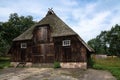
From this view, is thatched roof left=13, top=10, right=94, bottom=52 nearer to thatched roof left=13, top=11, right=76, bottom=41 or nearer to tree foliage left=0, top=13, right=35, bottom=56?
thatched roof left=13, top=11, right=76, bottom=41

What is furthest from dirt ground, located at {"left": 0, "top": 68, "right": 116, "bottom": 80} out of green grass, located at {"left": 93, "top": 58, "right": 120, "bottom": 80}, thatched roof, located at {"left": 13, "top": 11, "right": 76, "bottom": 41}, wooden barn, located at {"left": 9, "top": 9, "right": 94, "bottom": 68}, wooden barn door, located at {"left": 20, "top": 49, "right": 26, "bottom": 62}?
wooden barn door, located at {"left": 20, "top": 49, "right": 26, "bottom": 62}

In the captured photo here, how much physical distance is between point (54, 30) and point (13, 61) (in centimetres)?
835

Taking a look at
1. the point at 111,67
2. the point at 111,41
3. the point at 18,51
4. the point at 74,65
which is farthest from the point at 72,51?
the point at 111,41

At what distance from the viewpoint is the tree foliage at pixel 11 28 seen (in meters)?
43.3

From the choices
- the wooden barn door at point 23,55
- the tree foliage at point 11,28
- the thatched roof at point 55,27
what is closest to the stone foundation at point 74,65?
the thatched roof at point 55,27

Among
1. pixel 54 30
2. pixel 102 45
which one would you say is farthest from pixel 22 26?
pixel 102 45

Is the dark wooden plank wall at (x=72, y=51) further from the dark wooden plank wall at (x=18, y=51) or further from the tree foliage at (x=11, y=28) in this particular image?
the tree foliage at (x=11, y=28)

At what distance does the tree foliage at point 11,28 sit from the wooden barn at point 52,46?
42.7 feet

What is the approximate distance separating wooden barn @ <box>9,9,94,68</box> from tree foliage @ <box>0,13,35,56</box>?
1301cm

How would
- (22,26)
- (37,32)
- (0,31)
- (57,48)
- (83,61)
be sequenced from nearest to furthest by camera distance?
(83,61) < (57,48) < (37,32) < (0,31) < (22,26)

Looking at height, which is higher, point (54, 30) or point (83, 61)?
point (54, 30)

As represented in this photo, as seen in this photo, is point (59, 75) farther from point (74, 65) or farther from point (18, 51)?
point (18, 51)

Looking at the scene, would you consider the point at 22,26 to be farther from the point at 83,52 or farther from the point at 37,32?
the point at 83,52

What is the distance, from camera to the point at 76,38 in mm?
24453
